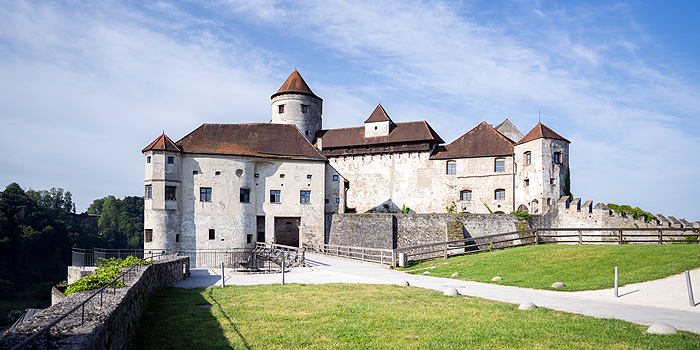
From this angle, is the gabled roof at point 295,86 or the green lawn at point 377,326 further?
the gabled roof at point 295,86

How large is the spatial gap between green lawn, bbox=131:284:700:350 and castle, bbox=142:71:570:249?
2712cm

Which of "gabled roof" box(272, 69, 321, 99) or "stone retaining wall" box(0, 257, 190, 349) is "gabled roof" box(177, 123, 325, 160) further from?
"stone retaining wall" box(0, 257, 190, 349)

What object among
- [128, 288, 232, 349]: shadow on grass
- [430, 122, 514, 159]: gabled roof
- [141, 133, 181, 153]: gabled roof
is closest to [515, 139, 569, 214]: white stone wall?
[430, 122, 514, 159]: gabled roof

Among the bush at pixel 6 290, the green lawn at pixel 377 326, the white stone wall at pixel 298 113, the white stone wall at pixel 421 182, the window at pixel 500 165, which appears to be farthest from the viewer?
the bush at pixel 6 290

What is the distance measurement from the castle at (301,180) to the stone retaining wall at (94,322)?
29217 mm

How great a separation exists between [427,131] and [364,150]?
689 cm

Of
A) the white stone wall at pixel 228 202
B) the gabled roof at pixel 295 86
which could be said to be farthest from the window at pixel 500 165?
the gabled roof at pixel 295 86

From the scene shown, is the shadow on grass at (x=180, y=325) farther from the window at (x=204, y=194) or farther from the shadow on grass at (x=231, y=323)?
the window at (x=204, y=194)

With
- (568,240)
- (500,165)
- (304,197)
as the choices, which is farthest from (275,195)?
(568,240)

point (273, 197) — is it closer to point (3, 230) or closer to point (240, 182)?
point (240, 182)

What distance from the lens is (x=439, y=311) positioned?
1116 cm

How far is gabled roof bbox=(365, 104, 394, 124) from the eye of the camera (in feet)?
170

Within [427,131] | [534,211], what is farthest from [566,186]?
[427,131]

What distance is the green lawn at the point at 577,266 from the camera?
52.4ft
